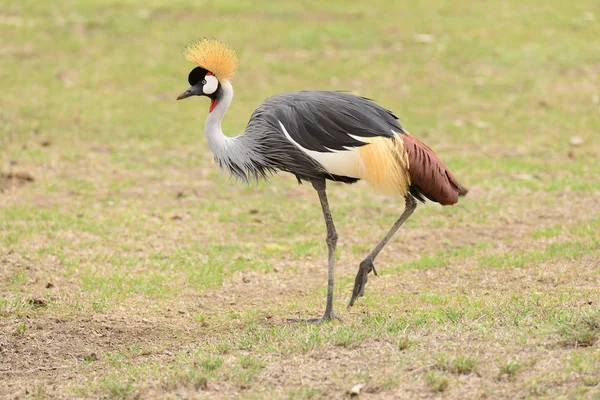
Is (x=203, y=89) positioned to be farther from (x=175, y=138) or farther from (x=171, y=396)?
(x=175, y=138)

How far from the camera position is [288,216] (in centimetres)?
953

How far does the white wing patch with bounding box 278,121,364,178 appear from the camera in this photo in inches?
254

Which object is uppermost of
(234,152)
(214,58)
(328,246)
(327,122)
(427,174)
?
(214,58)

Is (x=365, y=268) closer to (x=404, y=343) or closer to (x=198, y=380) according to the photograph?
(x=404, y=343)

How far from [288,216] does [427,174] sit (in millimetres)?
3235

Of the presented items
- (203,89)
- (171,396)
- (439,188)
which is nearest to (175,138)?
(203,89)

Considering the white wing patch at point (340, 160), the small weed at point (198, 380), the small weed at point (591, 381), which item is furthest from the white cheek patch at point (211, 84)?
the small weed at point (591, 381)

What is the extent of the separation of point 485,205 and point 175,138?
4.58 metres

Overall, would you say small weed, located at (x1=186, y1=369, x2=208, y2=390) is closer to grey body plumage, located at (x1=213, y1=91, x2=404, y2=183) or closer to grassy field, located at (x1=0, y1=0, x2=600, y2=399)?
grassy field, located at (x1=0, y1=0, x2=600, y2=399)

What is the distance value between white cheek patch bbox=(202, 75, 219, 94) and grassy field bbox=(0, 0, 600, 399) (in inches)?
70.2

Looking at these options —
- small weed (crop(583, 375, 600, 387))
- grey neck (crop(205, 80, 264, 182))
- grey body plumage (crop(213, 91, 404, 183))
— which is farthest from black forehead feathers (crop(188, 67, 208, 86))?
small weed (crop(583, 375, 600, 387))

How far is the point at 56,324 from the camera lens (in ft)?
21.8

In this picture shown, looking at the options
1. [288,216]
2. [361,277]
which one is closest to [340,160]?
[361,277]

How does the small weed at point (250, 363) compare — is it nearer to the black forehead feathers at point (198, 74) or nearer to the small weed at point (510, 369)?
the small weed at point (510, 369)
